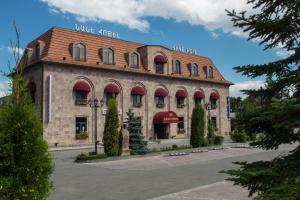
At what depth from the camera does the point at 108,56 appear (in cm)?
4372

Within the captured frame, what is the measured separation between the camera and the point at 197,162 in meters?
23.1

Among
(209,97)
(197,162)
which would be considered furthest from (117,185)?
(209,97)

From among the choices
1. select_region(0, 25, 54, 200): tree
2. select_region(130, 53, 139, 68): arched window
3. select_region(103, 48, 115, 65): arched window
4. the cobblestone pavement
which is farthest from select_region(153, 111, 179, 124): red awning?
select_region(0, 25, 54, 200): tree

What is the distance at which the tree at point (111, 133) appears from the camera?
2489 centimetres

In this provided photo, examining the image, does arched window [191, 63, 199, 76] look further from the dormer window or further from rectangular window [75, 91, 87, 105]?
rectangular window [75, 91, 87, 105]

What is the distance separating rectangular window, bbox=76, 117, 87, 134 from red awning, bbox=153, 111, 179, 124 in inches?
391

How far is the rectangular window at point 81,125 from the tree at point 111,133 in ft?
50.7

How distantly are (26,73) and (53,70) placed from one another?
16.2 feet

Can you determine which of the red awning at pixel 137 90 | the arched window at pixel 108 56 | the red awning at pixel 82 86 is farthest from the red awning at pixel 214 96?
the red awning at pixel 82 86

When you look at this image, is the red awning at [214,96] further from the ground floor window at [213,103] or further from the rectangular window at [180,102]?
the rectangular window at [180,102]

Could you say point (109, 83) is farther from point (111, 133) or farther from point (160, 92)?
point (111, 133)

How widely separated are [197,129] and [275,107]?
27.9m

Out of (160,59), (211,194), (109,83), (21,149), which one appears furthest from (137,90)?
(21,149)

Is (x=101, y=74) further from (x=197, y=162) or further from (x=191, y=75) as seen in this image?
(x=197, y=162)
